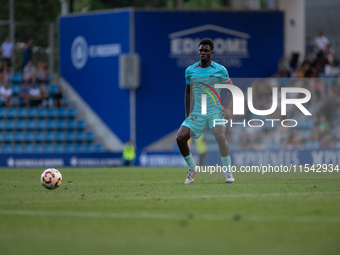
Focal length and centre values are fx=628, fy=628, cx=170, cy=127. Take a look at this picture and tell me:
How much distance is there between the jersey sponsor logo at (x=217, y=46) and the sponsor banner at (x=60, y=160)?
6.09 metres

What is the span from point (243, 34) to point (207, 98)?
19.5 meters

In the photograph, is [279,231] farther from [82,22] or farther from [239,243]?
[82,22]

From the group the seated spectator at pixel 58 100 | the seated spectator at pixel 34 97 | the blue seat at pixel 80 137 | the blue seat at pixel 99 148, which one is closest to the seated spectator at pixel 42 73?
the seated spectator at pixel 34 97

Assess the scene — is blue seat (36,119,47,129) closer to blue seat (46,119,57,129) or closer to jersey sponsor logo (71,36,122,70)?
blue seat (46,119,57,129)

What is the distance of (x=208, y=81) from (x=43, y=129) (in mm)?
19246

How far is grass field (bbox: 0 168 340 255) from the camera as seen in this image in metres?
5.81

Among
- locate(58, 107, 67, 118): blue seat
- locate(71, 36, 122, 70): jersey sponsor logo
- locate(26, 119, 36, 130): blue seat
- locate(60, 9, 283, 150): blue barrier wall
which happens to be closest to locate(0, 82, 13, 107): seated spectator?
locate(26, 119, 36, 130): blue seat

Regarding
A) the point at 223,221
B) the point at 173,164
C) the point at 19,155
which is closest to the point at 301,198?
the point at 223,221

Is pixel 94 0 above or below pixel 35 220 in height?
above

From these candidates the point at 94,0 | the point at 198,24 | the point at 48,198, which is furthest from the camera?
the point at 94,0

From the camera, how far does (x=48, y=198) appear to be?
9.85 meters

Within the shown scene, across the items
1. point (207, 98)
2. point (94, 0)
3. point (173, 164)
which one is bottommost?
point (173, 164)

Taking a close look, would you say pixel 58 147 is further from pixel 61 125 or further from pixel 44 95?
pixel 44 95

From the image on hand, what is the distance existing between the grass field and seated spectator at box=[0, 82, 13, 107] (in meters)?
19.8
